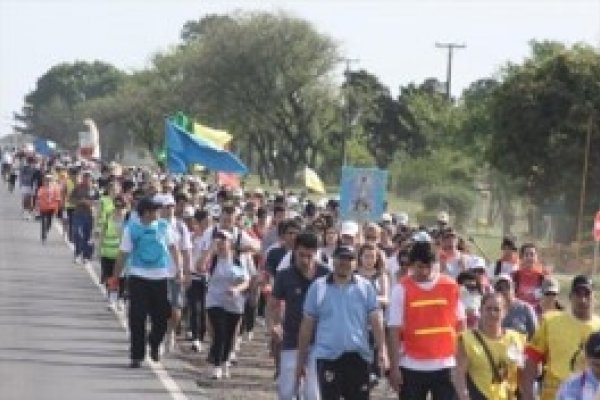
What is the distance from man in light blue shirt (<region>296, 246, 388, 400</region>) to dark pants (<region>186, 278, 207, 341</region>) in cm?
697

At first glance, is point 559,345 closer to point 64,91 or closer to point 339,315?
point 339,315

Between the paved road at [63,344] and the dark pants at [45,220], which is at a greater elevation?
the dark pants at [45,220]

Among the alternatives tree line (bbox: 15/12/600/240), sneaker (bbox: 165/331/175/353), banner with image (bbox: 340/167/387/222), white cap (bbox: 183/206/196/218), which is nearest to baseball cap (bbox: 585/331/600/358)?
sneaker (bbox: 165/331/175/353)

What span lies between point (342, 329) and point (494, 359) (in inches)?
43.7

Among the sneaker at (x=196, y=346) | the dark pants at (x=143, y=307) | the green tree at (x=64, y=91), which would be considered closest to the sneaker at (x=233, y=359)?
the sneaker at (x=196, y=346)

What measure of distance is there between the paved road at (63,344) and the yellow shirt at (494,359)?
15.6 ft

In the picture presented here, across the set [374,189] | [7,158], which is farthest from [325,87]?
[374,189]

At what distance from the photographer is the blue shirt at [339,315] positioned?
11.0 metres

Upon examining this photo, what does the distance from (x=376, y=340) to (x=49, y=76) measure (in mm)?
188351

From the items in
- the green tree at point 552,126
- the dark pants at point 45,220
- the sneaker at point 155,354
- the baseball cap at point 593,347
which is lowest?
the sneaker at point 155,354

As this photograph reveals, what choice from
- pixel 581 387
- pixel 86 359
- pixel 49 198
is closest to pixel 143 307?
pixel 86 359

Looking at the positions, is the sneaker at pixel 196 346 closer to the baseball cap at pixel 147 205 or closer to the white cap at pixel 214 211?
the white cap at pixel 214 211

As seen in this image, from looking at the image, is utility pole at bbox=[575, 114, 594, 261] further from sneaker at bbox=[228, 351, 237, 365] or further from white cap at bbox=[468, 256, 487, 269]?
white cap at bbox=[468, 256, 487, 269]

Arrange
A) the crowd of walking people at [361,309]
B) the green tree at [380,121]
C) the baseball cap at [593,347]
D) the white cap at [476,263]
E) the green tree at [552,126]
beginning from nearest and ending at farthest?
the baseball cap at [593,347], the crowd of walking people at [361,309], the white cap at [476,263], the green tree at [552,126], the green tree at [380,121]
